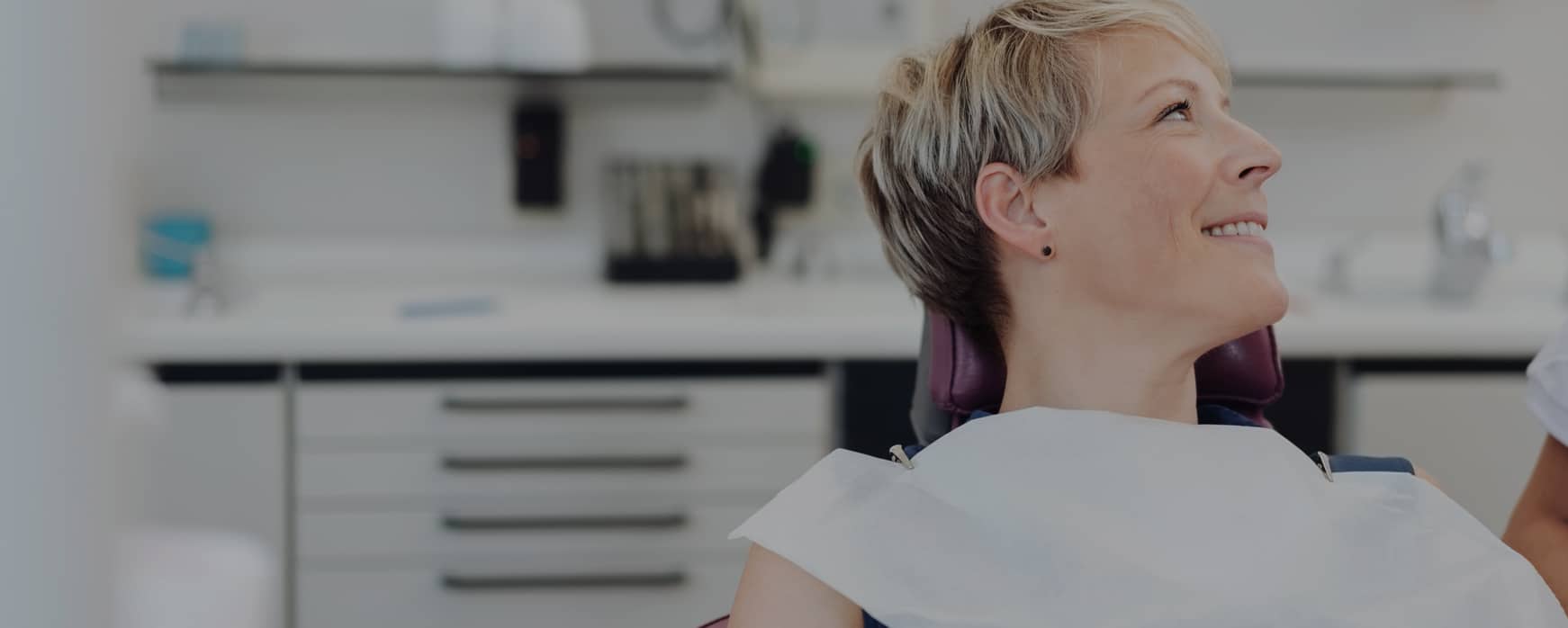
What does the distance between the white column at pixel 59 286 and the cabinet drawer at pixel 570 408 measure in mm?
2053

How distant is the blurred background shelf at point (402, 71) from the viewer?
285 centimetres

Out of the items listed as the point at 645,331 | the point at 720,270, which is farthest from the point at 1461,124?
the point at 645,331

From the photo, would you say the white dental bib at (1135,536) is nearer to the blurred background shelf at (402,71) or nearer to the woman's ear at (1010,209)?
the woman's ear at (1010,209)

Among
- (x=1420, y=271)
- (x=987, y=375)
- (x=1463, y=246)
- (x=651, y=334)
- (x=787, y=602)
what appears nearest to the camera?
(x=787, y=602)

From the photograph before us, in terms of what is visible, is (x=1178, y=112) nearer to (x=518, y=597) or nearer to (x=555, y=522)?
(x=555, y=522)

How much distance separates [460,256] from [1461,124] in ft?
7.50

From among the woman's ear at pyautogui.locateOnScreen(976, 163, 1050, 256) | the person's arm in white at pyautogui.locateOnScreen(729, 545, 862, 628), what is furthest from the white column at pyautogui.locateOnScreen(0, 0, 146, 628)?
the woman's ear at pyautogui.locateOnScreen(976, 163, 1050, 256)

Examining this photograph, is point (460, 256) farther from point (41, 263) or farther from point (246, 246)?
point (41, 263)

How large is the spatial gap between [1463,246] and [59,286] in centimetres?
299

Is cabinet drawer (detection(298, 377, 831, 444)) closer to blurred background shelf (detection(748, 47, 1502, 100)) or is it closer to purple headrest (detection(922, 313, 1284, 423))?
blurred background shelf (detection(748, 47, 1502, 100))

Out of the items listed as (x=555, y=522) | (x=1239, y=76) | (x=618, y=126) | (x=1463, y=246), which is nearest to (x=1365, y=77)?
(x=1239, y=76)

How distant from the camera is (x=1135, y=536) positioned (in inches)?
45.9

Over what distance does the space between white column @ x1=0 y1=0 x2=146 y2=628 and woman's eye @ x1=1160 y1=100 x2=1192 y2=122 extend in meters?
1.02

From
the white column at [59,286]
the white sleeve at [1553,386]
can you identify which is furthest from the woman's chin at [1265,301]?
the white column at [59,286]
